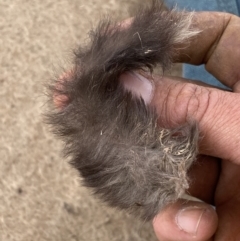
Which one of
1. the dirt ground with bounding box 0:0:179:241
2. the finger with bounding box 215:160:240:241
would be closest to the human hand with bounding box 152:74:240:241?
the finger with bounding box 215:160:240:241

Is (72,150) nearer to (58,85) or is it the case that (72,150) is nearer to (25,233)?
(58,85)

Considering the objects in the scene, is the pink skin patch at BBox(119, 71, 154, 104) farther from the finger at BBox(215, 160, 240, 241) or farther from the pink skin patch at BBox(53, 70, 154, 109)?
the finger at BBox(215, 160, 240, 241)

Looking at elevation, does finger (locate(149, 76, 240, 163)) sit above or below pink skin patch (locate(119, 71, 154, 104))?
below

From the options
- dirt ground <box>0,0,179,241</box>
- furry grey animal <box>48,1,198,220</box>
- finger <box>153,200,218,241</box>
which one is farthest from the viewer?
dirt ground <box>0,0,179,241</box>

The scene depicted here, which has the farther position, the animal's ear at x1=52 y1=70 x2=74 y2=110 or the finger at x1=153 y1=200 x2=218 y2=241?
the finger at x1=153 y1=200 x2=218 y2=241

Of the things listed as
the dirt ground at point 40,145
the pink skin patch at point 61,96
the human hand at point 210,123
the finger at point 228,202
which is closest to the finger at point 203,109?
the human hand at point 210,123

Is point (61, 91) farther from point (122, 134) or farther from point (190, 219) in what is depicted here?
point (190, 219)

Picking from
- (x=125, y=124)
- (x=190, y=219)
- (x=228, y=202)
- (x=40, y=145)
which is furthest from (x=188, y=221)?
(x=40, y=145)

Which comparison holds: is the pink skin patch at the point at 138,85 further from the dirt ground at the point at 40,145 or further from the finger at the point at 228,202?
the dirt ground at the point at 40,145
